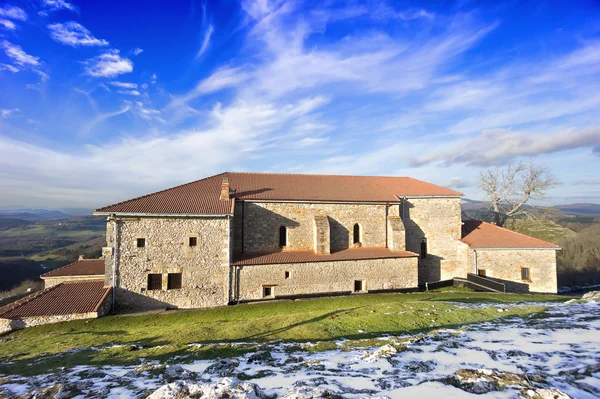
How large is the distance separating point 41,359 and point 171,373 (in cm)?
566

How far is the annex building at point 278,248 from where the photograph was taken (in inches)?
610

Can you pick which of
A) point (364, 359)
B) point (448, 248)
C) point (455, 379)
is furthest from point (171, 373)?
point (448, 248)

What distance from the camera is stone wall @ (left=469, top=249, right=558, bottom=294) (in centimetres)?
2044

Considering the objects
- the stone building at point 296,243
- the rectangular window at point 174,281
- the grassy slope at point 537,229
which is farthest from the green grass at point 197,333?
the grassy slope at point 537,229

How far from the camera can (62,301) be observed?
14.1 metres

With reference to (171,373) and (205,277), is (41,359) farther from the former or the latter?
(205,277)

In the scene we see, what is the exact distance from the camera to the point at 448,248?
22.2 m

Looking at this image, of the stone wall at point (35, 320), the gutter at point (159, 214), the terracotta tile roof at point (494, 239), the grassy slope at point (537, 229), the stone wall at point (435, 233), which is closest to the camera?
the stone wall at point (35, 320)

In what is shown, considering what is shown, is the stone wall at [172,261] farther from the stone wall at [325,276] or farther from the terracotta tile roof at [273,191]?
the stone wall at [325,276]

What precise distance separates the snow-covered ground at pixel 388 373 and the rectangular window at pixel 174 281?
985 cm

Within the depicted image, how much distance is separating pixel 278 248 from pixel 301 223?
231cm

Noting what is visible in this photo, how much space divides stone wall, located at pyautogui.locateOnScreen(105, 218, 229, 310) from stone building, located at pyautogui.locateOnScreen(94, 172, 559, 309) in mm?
54

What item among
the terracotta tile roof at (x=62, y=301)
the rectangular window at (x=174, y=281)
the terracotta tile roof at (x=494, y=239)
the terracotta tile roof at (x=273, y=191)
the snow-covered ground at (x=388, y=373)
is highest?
the terracotta tile roof at (x=273, y=191)

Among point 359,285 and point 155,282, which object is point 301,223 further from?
point 155,282
